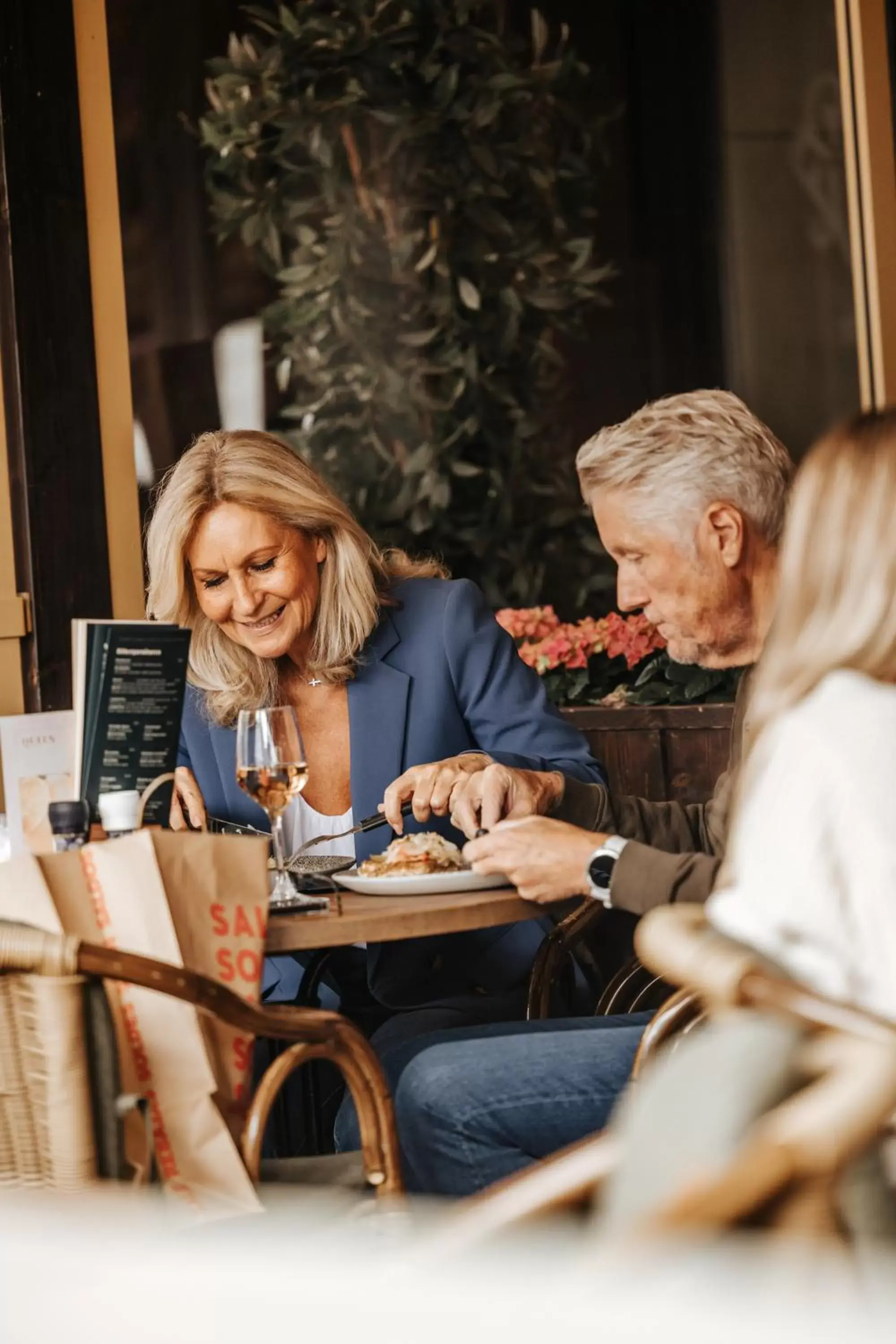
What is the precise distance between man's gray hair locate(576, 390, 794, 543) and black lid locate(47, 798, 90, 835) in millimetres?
893

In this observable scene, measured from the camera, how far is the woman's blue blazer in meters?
2.50

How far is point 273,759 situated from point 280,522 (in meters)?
0.70

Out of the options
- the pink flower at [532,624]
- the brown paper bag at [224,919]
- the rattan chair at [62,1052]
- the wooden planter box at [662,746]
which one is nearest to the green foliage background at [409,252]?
the pink flower at [532,624]

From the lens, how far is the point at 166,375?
4.46 metres

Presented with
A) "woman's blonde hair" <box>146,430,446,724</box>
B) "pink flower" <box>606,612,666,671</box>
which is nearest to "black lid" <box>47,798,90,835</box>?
"woman's blonde hair" <box>146,430,446,724</box>

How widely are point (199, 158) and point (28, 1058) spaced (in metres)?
3.69

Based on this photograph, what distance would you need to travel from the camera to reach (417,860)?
2.11 meters

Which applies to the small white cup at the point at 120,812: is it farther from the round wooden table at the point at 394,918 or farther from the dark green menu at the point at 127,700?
the round wooden table at the point at 394,918

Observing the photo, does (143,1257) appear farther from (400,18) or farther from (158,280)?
(400,18)

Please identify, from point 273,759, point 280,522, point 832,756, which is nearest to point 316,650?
point 280,522

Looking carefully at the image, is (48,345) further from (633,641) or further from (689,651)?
(689,651)

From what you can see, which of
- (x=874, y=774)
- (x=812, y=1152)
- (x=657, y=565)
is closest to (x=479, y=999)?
(x=657, y=565)

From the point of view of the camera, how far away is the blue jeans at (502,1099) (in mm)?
1947

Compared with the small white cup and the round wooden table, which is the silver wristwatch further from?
the small white cup
